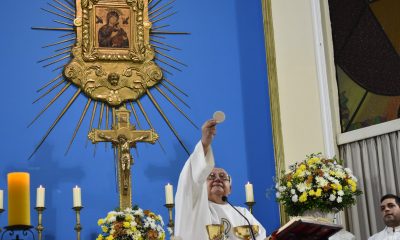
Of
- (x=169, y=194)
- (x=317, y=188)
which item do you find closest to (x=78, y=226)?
(x=169, y=194)

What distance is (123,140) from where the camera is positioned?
6.86 meters

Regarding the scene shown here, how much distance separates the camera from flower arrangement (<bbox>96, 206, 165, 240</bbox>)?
6039 mm

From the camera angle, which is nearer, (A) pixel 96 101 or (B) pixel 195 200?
(B) pixel 195 200

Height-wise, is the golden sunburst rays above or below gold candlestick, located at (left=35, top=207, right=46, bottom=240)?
above

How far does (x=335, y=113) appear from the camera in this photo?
7664 mm

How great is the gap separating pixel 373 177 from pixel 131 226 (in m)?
2.54

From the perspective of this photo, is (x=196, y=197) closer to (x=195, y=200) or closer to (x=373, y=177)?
(x=195, y=200)

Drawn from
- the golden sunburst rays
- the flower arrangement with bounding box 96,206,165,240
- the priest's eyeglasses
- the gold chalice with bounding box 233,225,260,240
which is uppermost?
the golden sunburst rays

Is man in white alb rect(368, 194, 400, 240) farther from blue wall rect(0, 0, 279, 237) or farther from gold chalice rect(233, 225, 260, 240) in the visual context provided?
gold chalice rect(233, 225, 260, 240)

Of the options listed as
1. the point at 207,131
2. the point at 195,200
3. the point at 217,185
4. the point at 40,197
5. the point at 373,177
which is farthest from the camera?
the point at 373,177

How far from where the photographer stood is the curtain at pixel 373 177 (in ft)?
23.5

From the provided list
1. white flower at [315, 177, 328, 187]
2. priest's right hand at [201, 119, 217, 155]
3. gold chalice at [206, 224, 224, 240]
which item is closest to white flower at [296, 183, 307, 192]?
white flower at [315, 177, 328, 187]

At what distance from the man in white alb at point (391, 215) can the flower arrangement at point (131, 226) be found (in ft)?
6.34

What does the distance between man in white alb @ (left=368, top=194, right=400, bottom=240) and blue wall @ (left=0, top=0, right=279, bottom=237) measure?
1153 mm
